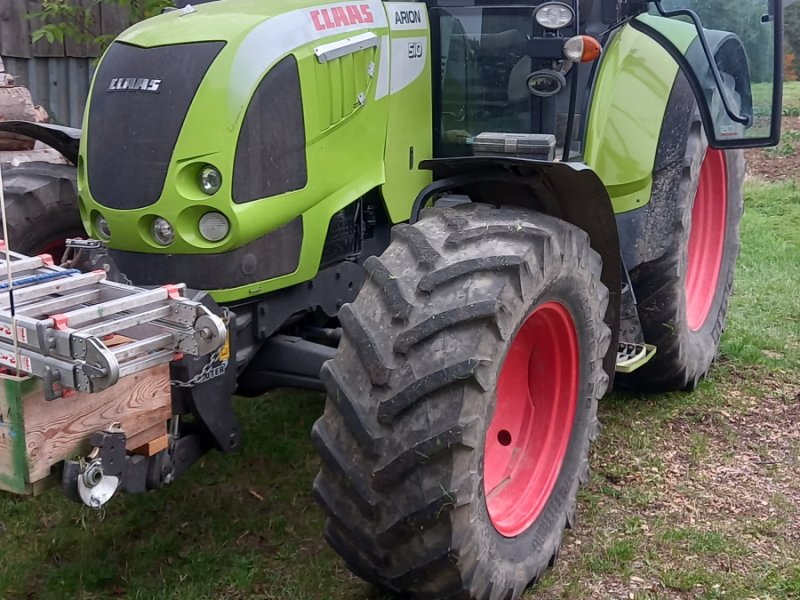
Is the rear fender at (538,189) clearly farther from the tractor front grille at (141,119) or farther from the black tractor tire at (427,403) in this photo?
the tractor front grille at (141,119)

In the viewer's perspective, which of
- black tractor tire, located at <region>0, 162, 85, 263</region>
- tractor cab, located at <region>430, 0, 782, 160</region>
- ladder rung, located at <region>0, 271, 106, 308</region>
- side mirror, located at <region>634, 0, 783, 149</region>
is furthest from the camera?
side mirror, located at <region>634, 0, 783, 149</region>

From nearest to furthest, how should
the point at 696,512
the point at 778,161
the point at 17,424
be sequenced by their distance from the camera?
the point at 17,424 < the point at 696,512 < the point at 778,161

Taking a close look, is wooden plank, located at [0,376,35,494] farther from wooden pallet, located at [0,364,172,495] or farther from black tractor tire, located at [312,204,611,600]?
black tractor tire, located at [312,204,611,600]

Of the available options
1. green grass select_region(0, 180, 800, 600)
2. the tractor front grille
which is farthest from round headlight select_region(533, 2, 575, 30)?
green grass select_region(0, 180, 800, 600)

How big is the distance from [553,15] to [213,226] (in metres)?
1.37

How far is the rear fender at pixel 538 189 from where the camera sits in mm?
3240

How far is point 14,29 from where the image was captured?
25.7 ft

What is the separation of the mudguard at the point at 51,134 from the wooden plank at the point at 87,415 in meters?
1.45

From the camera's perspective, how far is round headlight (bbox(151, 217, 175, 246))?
295cm

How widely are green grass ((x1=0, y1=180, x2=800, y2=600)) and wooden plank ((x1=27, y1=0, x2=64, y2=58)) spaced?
185 inches

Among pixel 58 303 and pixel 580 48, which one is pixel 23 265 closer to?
pixel 58 303

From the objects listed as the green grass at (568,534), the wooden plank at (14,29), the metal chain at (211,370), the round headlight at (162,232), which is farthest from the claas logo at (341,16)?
the wooden plank at (14,29)

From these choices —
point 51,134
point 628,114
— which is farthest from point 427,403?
point 51,134

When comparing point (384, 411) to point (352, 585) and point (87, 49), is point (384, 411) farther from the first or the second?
point (87, 49)
